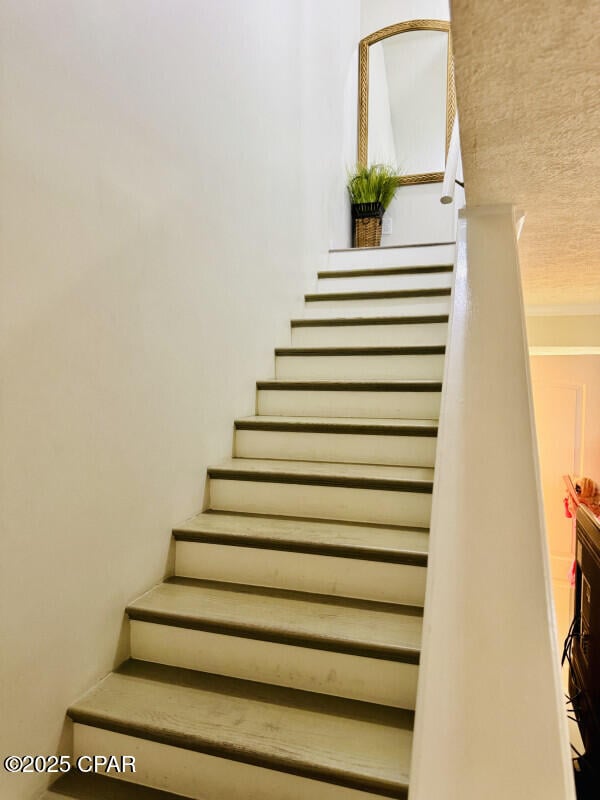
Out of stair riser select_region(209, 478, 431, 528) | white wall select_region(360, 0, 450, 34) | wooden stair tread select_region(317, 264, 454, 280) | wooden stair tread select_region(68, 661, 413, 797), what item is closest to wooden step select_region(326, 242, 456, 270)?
→ wooden stair tread select_region(317, 264, 454, 280)

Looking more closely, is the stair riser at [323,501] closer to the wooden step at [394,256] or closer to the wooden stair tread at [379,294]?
the wooden stair tread at [379,294]

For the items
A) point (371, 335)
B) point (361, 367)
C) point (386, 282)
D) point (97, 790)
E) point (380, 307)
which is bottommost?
point (97, 790)

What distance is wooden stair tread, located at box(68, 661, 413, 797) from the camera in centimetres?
115

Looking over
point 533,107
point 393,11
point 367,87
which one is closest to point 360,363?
point 533,107

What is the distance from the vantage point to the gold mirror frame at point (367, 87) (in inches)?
166

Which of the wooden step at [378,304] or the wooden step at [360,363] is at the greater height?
the wooden step at [378,304]

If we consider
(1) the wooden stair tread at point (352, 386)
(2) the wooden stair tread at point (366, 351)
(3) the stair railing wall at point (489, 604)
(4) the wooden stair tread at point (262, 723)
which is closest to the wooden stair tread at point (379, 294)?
(2) the wooden stair tread at point (366, 351)

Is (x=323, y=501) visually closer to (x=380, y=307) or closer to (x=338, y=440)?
(x=338, y=440)

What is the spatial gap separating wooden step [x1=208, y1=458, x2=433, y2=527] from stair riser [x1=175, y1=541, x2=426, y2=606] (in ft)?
0.84

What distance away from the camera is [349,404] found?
7.60 feet

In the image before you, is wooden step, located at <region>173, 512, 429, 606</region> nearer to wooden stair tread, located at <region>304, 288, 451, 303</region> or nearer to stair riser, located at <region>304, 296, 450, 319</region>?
stair riser, located at <region>304, 296, 450, 319</region>

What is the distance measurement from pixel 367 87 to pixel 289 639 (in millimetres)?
4337

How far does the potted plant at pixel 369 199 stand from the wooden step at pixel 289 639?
3125 mm

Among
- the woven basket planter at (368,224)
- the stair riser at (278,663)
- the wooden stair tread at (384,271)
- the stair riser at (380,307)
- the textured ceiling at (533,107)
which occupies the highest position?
the woven basket planter at (368,224)
